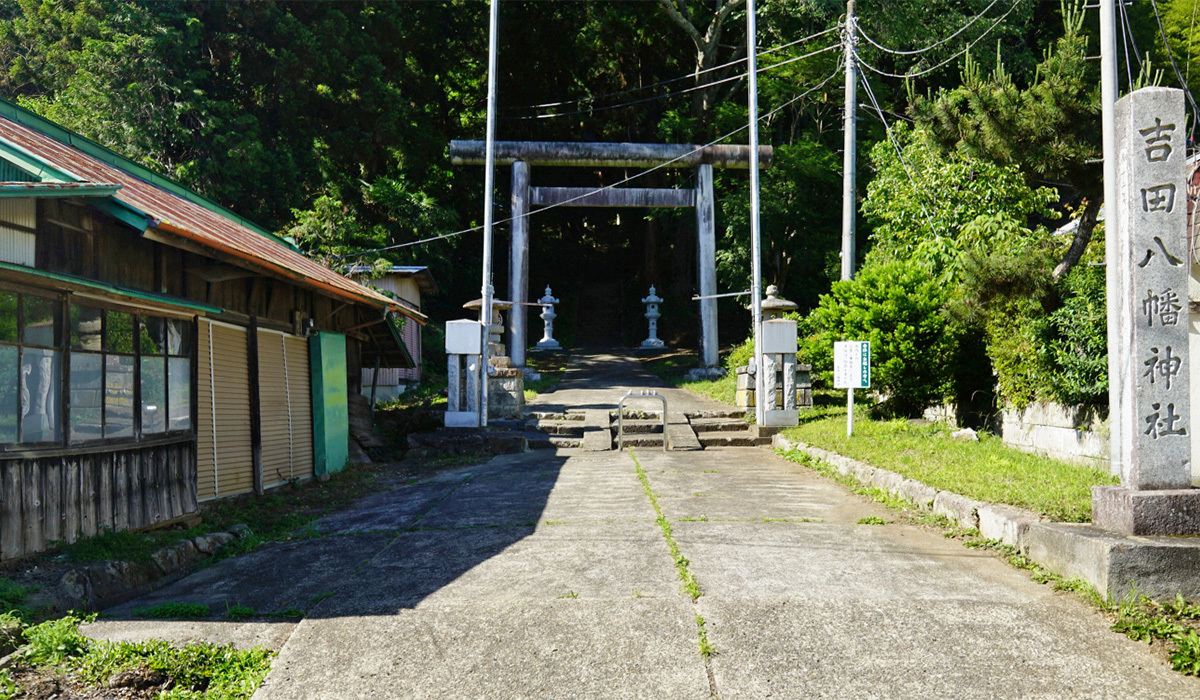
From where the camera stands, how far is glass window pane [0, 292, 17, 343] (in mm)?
5230

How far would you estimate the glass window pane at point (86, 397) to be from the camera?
5914mm

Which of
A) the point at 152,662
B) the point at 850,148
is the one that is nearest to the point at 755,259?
the point at 850,148

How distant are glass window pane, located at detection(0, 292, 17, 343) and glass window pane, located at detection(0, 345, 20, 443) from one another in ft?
0.24

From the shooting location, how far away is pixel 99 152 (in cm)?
877

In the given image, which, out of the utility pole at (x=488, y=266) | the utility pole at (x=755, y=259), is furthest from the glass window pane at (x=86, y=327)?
the utility pole at (x=755, y=259)

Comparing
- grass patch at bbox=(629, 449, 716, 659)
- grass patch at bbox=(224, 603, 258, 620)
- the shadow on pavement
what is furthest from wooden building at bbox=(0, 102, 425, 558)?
grass patch at bbox=(629, 449, 716, 659)

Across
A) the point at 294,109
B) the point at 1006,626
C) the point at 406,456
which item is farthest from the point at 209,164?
the point at 1006,626

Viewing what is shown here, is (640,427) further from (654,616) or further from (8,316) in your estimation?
(8,316)

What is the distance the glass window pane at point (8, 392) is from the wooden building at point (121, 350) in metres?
0.01

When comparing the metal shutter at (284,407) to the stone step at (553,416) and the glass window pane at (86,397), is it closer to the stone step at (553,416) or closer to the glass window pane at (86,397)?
the glass window pane at (86,397)

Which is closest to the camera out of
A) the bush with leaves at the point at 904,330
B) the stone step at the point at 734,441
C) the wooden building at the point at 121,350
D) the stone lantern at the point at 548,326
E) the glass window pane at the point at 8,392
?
the glass window pane at the point at 8,392

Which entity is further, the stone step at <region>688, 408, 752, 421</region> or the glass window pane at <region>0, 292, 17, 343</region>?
the stone step at <region>688, 408, 752, 421</region>

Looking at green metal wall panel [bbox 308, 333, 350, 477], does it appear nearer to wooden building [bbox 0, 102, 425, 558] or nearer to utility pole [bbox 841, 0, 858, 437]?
wooden building [bbox 0, 102, 425, 558]

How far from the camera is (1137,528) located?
490 centimetres
